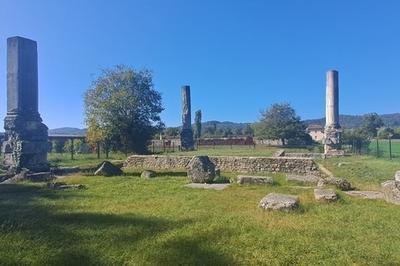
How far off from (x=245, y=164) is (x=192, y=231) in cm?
1053

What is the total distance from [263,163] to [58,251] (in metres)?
11.8

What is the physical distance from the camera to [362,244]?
507cm

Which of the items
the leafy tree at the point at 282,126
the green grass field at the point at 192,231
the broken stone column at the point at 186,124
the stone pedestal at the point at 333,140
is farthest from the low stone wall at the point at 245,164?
the leafy tree at the point at 282,126

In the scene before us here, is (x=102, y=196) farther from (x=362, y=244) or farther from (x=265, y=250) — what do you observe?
(x=362, y=244)

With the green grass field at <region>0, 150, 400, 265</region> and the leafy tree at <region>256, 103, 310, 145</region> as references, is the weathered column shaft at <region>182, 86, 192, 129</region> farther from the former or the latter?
the green grass field at <region>0, 150, 400, 265</region>

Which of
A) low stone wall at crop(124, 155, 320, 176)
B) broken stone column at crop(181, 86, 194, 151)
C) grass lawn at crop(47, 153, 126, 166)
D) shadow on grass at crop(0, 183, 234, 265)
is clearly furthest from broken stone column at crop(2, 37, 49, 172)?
broken stone column at crop(181, 86, 194, 151)

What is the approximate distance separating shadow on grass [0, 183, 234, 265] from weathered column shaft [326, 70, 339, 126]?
24.5 meters

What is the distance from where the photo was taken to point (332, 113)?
2834 cm

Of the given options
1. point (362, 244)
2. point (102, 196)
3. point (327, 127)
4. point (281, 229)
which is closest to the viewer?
point (362, 244)

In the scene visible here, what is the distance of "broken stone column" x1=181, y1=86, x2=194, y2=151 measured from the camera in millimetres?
40594

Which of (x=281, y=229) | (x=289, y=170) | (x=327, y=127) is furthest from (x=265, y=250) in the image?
(x=327, y=127)

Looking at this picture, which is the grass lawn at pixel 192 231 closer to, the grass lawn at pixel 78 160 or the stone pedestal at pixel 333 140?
the grass lawn at pixel 78 160

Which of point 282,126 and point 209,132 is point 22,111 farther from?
point 209,132

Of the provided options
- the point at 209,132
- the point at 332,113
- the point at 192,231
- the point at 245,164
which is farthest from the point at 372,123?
the point at 192,231
